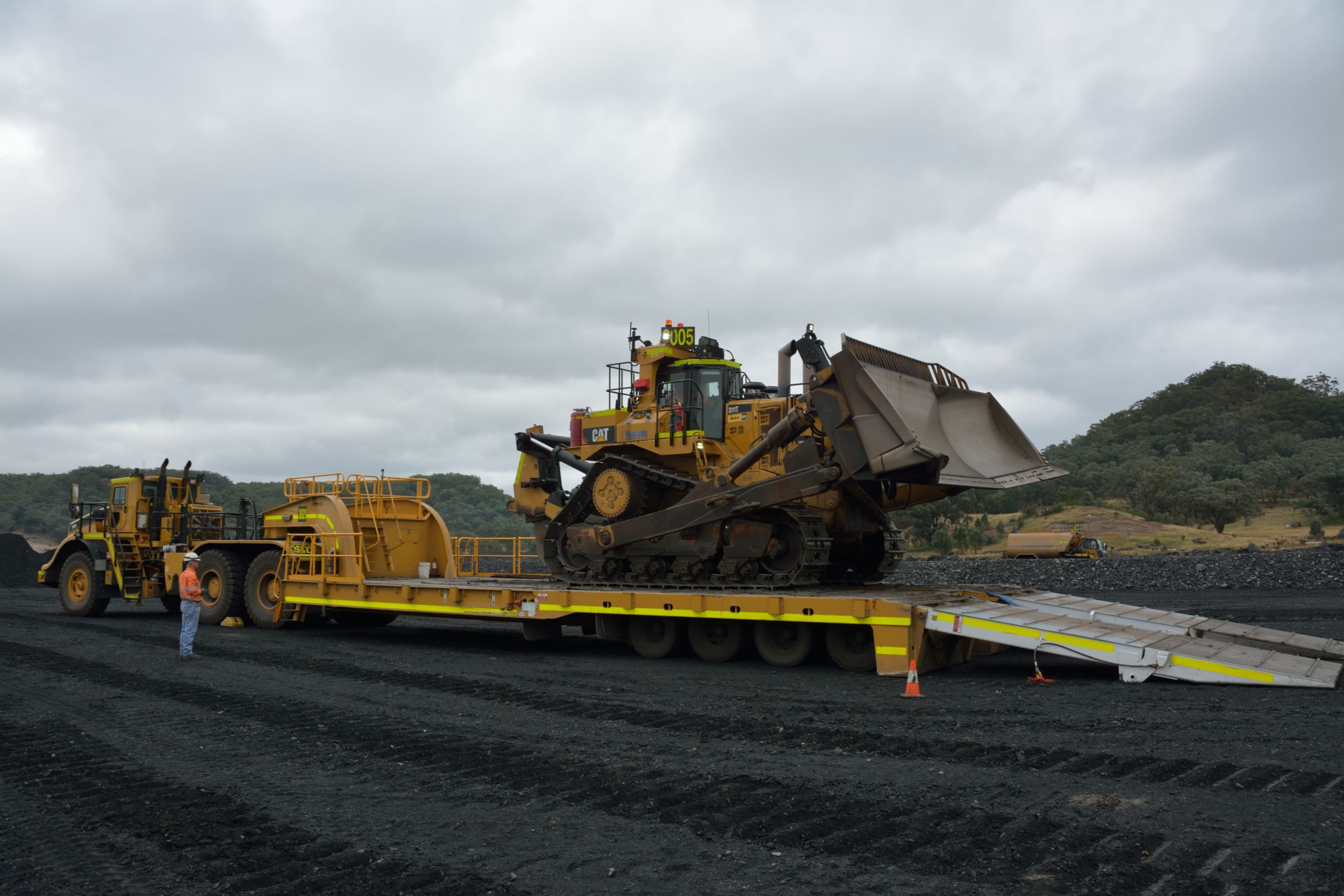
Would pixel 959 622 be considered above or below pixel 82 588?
above

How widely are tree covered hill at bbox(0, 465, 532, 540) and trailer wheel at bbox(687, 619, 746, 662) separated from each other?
29.8m

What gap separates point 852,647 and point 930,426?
8.53ft

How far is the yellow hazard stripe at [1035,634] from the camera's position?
28.1 feet

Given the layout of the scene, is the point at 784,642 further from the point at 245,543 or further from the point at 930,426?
the point at 245,543

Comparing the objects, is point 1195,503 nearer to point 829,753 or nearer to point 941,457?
point 941,457

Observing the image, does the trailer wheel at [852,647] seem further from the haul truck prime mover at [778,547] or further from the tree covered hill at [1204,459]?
the tree covered hill at [1204,459]

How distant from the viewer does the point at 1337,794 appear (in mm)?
5219

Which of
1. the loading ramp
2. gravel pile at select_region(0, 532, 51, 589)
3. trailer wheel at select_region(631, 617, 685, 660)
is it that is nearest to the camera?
the loading ramp

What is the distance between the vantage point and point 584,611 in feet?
37.4

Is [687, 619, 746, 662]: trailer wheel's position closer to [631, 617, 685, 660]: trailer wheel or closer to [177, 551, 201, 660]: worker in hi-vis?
[631, 617, 685, 660]: trailer wheel

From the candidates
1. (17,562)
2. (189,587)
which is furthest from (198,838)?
(17,562)

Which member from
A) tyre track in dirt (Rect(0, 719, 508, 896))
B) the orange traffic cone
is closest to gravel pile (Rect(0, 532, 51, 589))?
tyre track in dirt (Rect(0, 719, 508, 896))

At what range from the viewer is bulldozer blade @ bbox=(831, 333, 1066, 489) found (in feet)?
31.5

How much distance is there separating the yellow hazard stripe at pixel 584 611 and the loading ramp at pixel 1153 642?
2.47ft
